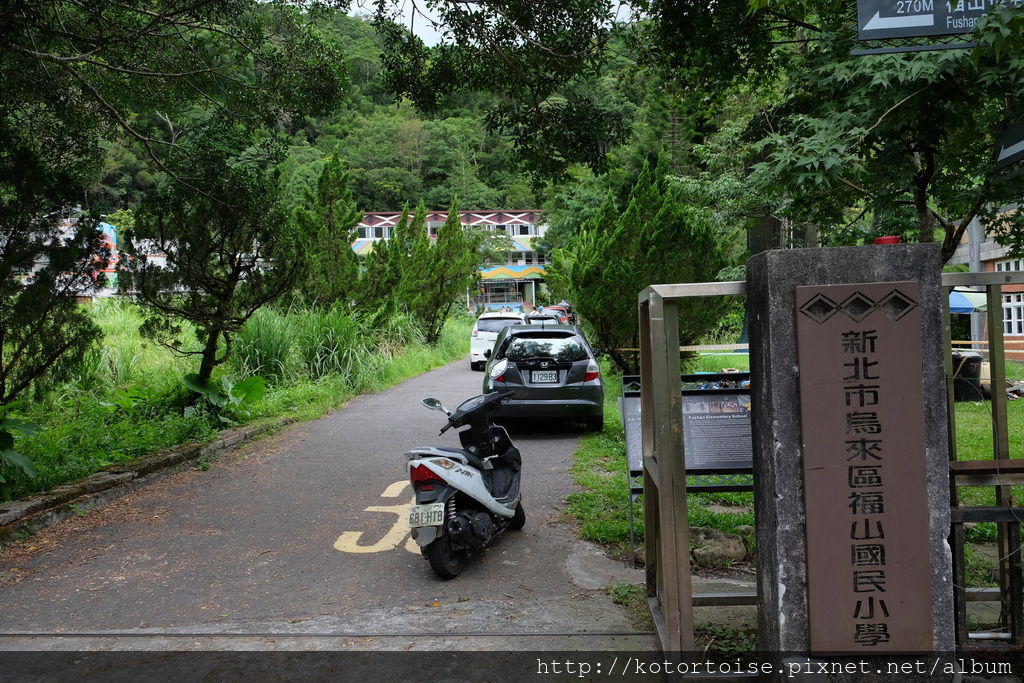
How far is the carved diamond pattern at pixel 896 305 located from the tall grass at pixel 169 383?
273 inches

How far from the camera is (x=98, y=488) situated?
23.7 feet

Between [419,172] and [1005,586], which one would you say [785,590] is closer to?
[1005,586]

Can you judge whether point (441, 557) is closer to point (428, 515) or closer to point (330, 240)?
point (428, 515)

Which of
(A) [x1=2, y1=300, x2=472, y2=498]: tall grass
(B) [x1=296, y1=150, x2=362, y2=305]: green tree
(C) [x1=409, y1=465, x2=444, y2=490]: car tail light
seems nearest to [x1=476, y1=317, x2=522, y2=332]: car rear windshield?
(A) [x1=2, y1=300, x2=472, y2=498]: tall grass

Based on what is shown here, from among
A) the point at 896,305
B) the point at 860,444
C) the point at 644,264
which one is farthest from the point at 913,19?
the point at 644,264

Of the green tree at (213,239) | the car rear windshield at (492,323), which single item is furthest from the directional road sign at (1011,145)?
the car rear windshield at (492,323)

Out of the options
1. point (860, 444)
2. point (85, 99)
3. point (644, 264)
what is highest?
point (85, 99)

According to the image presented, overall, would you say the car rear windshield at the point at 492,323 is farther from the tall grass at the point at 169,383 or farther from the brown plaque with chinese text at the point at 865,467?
the brown plaque with chinese text at the point at 865,467

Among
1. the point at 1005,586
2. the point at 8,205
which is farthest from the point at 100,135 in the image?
the point at 1005,586

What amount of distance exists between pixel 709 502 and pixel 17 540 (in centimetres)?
571

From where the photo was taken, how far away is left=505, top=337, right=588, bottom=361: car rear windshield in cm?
1009

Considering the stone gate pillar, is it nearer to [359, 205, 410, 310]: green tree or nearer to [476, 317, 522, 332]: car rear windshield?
[359, 205, 410, 310]: green tree

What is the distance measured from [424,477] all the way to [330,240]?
552 inches

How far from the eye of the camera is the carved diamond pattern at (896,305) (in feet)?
9.53
